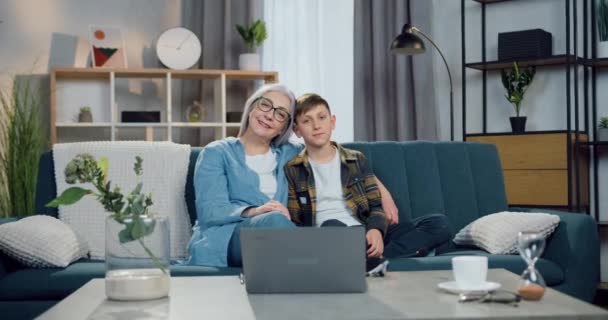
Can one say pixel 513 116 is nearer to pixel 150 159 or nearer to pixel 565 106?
A: pixel 565 106

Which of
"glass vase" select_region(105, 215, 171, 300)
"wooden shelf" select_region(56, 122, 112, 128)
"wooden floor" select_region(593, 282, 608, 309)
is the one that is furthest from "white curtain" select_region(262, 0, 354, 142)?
"glass vase" select_region(105, 215, 171, 300)

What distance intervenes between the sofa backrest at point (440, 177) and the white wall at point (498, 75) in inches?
55.3

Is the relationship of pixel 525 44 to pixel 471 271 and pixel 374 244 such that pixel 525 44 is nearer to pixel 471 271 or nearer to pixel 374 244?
pixel 374 244

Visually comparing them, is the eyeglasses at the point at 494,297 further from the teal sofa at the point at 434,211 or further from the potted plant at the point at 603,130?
the potted plant at the point at 603,130

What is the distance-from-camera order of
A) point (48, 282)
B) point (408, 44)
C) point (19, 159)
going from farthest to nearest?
point (19, 159), point (408, 44), point (48, 282)

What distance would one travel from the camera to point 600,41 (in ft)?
14.1

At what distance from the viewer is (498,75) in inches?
188

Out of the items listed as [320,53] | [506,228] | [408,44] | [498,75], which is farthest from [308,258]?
[320,53]

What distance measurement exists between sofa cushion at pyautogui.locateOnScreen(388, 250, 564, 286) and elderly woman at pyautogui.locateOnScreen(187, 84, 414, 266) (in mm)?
260

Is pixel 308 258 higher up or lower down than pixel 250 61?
lower down

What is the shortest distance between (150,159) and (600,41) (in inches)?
102

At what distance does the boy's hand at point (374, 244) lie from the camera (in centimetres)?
270

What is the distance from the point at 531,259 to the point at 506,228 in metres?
1.35

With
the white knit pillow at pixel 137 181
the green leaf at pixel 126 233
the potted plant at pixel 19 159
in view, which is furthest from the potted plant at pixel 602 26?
the green leaf at pixel 126 233
